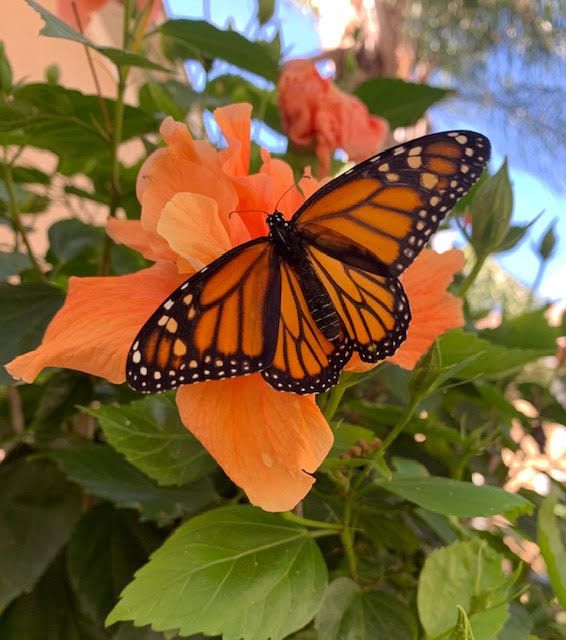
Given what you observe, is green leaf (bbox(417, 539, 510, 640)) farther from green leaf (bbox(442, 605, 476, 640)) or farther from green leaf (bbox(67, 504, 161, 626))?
green leaf (bbox(67, 504, 161, 626))

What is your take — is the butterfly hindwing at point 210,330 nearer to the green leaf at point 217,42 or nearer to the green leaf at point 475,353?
the green leaf at point 475,353

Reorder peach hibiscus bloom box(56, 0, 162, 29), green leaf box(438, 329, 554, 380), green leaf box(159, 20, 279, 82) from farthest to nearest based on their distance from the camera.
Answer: peach hibiscus bloom box(56, 0, 162, 29)
green leaf box(159, 20, 279, 82)
green leaf box(438, 329, 554, 380)

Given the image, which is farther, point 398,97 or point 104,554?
point 398,97

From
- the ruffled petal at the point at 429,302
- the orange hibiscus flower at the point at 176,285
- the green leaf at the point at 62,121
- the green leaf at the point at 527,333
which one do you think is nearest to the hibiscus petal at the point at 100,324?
the orange hibiscus flower at the point at 176,285

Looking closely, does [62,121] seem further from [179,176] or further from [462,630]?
[462,630]

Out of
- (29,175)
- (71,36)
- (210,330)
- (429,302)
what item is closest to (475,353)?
(429,302)

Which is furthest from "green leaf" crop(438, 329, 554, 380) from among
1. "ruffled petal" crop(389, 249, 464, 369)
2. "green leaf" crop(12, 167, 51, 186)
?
"green leaf" crop(12, 167, 51, 186)
